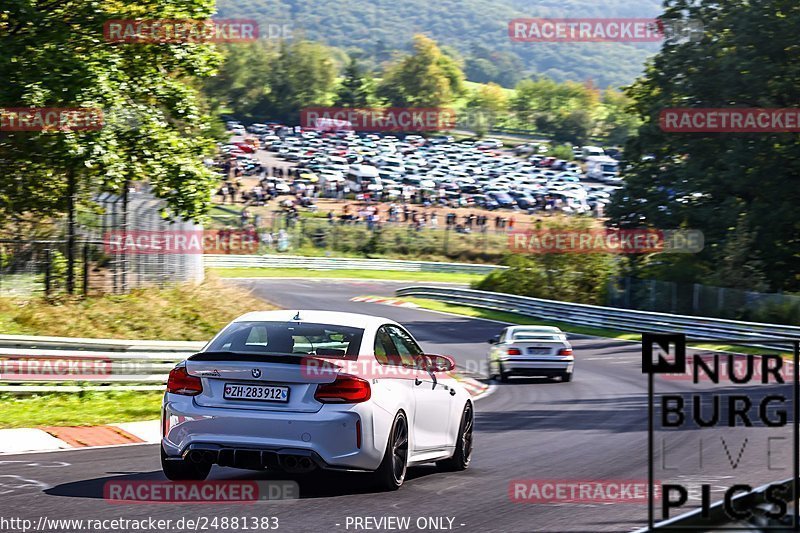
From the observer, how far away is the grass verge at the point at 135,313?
69.6 feet

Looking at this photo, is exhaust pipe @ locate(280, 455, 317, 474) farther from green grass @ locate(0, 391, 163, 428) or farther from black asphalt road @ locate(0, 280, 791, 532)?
green grass @ locate(0, 391, 163, 428)

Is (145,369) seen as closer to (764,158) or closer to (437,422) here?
(437,422)

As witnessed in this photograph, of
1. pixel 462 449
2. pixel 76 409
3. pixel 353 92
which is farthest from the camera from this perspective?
pixel 353 92

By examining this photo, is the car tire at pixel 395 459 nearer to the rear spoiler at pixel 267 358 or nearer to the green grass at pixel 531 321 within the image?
the rear spoiler at pixel 267 358

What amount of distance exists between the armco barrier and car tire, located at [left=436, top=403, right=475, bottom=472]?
61.9 ft

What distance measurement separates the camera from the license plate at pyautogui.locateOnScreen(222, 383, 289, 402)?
866 cm

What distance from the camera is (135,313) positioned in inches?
933

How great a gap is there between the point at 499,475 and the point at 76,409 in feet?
23.7

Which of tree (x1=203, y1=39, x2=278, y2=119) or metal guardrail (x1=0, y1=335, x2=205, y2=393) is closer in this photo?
metal guardrail (x1=0, y1=335, x2=205, y2=393)

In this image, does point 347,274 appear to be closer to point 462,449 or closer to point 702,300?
point 702,300

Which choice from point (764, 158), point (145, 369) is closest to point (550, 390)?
point (145, 369)

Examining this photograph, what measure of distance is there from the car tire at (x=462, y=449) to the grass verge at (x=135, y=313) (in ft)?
37.3

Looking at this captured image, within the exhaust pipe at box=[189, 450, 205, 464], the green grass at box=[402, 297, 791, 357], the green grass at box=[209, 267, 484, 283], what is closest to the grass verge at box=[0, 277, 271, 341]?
the exhaust pipe at box=[189, 450, 205, 464]

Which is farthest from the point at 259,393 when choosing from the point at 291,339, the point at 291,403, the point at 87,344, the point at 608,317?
the point at 608,317
